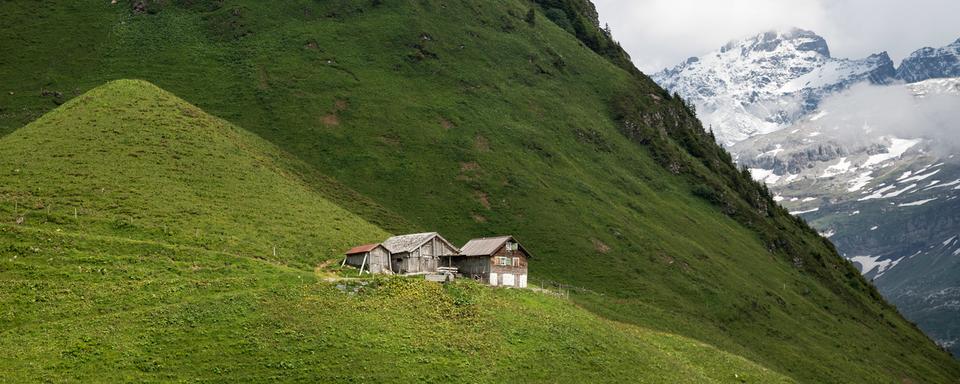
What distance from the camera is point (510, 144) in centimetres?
13750

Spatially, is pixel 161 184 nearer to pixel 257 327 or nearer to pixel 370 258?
pixel 370 258

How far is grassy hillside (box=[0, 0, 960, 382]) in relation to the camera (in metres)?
114

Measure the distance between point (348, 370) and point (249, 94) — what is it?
9030cm

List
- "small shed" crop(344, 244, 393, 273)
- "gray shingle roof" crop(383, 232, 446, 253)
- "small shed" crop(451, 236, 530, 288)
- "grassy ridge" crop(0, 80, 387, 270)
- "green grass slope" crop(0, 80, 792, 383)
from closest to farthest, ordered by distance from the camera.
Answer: "green grass slope" crop(0, 80, 792, 383)
"grassy ridge" crop(0, 80, 387, 270)
"small shed" crop(344, 244, 393, 273)
"gray shingle roof" crop(383, 232, 446, 253)
"small shed" crop(451, 236, 530, 288)

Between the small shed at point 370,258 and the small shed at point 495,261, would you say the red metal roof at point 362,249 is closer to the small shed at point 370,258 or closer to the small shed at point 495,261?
the small shed at point 370,258

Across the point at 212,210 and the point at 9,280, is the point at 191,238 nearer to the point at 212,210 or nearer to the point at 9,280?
the point at 212,210

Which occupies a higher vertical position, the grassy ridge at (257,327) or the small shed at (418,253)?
the small shed at (418,253)

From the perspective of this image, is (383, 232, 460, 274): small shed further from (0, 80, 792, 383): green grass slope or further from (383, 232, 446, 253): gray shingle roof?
(0, 80, 792, 383): green grass slope

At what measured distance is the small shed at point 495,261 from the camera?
8769 cm

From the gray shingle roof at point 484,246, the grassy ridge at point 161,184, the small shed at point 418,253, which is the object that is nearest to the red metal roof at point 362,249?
the small shed at point 418,253

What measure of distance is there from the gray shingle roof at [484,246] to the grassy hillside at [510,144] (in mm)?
15874

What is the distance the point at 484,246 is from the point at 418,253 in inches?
313

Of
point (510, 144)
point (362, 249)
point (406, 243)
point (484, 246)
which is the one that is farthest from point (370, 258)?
point (510, 144)

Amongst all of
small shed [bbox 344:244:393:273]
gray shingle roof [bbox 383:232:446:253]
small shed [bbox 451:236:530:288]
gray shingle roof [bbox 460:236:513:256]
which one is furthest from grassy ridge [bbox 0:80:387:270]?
small shed [bbox 451:236:530:288]
